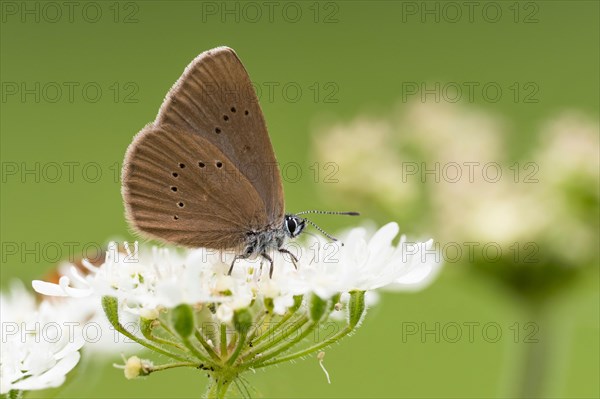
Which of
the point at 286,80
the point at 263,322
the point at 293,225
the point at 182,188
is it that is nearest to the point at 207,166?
the point at 182,188

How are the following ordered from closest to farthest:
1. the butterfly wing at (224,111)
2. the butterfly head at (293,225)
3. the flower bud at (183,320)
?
the flower bud at (183,320)
the butterfly wing at (224,111)
the butterfly head at (293,225)

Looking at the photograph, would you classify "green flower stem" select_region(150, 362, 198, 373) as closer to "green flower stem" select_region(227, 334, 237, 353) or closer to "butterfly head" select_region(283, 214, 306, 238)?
"green flower stem" select_region(227, 334, 237, 353)

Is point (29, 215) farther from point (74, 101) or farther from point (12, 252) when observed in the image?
point (74, 101)

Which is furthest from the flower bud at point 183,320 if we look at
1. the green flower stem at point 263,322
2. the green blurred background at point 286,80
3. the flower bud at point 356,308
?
the green blurred background at point 286,80

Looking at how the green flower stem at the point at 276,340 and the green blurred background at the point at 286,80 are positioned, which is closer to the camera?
the green flower stem at the point at 276,340

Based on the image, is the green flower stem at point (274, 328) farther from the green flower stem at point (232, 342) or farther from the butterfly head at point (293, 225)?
the butterfly head at point (293, 225)

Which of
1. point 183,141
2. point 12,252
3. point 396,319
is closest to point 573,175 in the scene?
point 183,141

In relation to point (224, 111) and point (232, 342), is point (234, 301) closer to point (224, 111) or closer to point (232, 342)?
point (232, 342)
